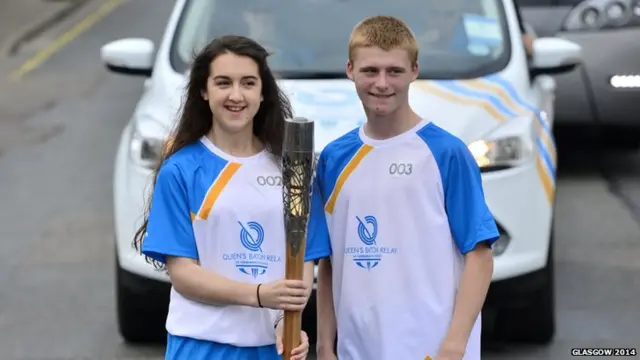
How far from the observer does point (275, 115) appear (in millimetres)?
3330

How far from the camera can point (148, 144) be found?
5895 millimetres

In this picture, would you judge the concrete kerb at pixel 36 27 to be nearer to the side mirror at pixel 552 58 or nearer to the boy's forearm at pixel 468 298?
the side mirror at pixel 552 58

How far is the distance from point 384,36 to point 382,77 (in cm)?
10

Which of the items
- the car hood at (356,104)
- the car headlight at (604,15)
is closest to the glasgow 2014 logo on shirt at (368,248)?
the car hood at (356,104)

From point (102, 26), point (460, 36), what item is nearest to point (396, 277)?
point (460, 36)

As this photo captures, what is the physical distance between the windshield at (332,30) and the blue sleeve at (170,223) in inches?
125

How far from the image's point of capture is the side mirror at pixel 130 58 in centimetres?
681

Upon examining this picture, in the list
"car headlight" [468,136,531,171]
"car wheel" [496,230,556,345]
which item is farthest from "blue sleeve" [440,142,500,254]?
"car wheel" [496,230,556,345]

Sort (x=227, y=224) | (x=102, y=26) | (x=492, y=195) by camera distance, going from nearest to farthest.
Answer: (x=227, y=224), (x=492, y=195), (x=102, y=26)

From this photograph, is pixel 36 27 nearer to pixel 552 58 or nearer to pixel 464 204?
pixel 552 58

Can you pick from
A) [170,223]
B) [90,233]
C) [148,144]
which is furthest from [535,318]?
[90,233]

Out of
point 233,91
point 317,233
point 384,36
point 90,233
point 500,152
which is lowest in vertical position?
point 90,233

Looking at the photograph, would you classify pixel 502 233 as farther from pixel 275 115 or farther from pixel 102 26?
pixel 102 26

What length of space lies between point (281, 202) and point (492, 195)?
263 cm
